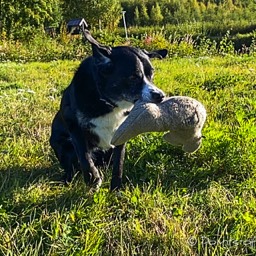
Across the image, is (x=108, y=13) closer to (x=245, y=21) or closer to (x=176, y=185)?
(x=245, y=21)

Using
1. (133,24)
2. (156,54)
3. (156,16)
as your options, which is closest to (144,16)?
(133,24)

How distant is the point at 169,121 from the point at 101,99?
0.63 metres

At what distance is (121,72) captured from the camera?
3.22 metres

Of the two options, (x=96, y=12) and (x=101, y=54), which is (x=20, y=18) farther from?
(x=101, y=54)

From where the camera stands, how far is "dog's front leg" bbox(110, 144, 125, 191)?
10.6 feet

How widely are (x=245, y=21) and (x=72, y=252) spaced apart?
22949mm

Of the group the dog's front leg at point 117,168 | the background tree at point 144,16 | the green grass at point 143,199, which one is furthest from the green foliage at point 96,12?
the dog's front leg at point 117,168

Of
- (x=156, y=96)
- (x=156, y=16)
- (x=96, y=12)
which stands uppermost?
(x=156, y=96)

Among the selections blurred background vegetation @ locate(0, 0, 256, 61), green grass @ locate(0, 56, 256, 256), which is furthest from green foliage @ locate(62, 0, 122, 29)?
green grass @ locate(0, 56, 256, 256)

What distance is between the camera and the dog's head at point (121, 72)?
3195 millimetres

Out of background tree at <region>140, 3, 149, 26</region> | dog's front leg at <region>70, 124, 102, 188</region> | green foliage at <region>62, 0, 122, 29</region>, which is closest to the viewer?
dog's front leg at <region>70, 124, 102, 188</region>

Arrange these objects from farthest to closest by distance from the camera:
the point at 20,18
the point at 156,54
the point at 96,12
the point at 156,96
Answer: the point at 96,12 → the point at 20,18 → the point at 156,54 → the point at 156,96

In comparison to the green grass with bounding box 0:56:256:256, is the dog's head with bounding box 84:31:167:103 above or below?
above

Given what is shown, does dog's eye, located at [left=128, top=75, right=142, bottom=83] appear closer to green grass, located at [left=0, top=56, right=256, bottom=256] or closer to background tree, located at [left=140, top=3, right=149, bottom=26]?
green grass, located at [left=0, top=56, right=256, bottom=256]
